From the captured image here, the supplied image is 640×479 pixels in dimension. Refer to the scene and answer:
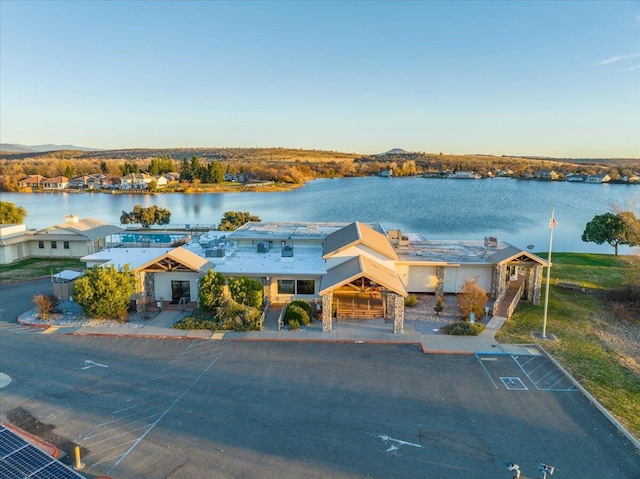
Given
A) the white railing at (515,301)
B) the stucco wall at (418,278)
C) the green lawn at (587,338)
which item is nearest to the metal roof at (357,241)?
the stucco wall at (418,278)

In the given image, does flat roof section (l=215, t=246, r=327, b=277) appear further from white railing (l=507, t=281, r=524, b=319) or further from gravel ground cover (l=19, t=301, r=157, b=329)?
white railing (l=507, t=281, r=524, b=319)

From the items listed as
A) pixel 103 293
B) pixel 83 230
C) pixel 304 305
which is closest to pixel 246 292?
pixel 304 305

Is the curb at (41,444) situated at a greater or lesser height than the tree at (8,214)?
lesser

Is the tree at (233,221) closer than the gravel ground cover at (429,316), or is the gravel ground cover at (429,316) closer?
the gravel ground cover at (429,316)

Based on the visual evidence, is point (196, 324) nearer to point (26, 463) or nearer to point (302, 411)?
point (302, 411)

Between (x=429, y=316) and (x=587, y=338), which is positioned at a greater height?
(x=429, y=316)

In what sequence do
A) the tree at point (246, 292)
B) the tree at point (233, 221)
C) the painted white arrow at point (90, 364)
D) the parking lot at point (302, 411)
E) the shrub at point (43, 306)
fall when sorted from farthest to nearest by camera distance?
the tree at point (233, 221) < the shrub at point (43, 306) < the tree at point (246, 292) < the painted white arrow at point (90, 364) < the parking lot at point (302, 411)

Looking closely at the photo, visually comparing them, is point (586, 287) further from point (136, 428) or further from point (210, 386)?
point (136, 428)

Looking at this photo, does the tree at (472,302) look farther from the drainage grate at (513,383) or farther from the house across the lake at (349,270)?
the drainage grate at (513,383)
